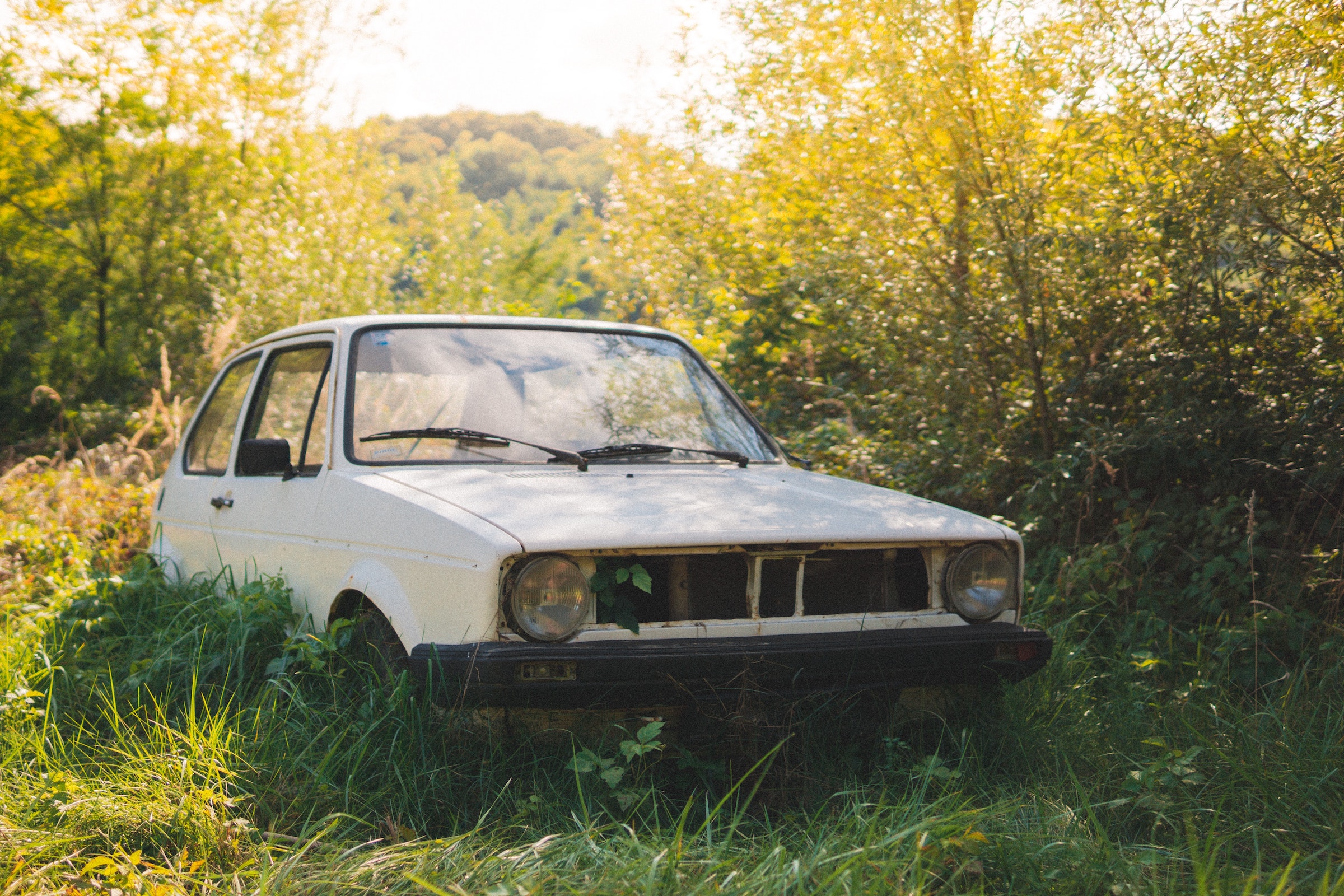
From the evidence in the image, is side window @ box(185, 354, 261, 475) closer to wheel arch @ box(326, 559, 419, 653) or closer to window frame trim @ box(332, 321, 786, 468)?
window frame trim @ box(332, 321, 786, 468)

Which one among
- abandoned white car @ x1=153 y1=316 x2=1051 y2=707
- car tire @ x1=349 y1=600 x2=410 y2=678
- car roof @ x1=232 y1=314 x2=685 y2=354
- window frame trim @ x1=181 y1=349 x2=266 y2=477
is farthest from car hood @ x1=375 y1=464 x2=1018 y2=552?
window frame trim @ x1=181 y1=349 x2=266 y2=477

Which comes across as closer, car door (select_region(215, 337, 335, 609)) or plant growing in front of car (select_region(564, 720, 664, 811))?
plant growing in front of car (select_region(564, 720, 664, 811))

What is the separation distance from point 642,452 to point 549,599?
106 centimetres

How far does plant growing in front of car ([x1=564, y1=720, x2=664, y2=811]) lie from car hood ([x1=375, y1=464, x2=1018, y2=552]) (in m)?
0.48

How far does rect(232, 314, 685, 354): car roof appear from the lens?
3.97 meters

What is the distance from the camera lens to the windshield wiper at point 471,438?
141 inches

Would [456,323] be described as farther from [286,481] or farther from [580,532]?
[580,532]

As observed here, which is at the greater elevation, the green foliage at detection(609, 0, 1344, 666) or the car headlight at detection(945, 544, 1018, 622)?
the green foliage at detection(609, 0, 1344, 666)

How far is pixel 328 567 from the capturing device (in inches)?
137

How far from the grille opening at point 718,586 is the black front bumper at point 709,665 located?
11 cm

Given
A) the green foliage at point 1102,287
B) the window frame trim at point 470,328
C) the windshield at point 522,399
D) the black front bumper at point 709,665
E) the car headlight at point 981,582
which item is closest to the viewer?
the black front bumper at point 709,665

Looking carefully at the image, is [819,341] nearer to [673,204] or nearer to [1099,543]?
[673,204]

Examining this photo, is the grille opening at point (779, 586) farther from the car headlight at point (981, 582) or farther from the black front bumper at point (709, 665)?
the car headlight at point (981, 582)

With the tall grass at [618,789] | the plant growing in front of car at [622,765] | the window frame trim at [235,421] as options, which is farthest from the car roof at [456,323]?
the plant growing in front of car at [622,765]
